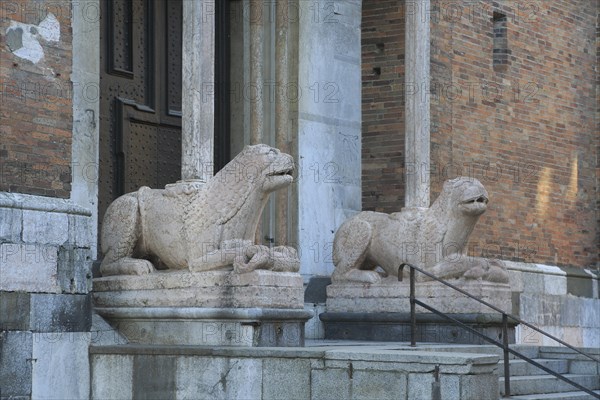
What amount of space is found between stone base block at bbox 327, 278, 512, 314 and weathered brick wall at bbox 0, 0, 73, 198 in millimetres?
3878

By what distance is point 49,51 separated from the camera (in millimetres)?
10430

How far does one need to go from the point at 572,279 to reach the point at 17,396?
9595 mm

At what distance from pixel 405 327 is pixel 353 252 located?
3.14ft

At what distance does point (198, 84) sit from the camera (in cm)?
1136

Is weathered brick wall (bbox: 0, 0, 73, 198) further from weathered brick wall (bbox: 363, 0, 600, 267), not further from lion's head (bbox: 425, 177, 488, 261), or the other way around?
weathered brick wall (bbox: 363, 0, 600, 267)

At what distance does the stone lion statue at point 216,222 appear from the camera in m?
10.6

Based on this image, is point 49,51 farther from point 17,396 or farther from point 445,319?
point 445,319

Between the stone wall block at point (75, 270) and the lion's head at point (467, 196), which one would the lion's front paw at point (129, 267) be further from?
the lion's head at point (467, 196)

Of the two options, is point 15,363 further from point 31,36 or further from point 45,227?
point 31,36

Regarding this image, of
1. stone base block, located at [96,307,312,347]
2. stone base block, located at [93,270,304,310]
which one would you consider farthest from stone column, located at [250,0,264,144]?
stone base block, located at [96,307,312,347]

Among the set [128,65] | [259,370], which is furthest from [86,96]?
[259,370]

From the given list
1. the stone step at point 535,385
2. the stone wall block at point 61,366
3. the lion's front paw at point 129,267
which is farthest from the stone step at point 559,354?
the stone wall block at point 61,366

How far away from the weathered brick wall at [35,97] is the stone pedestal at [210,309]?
1.08 metres

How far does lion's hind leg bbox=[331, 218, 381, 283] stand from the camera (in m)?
13.4
